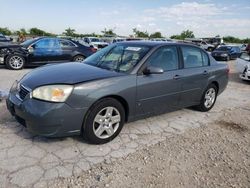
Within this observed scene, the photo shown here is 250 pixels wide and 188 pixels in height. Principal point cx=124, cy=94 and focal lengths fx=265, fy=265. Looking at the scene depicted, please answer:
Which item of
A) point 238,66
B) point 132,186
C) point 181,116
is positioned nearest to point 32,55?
point 181,116

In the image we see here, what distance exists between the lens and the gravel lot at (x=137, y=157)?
303 centimetres

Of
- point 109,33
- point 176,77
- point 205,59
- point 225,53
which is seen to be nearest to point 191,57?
point 205,59

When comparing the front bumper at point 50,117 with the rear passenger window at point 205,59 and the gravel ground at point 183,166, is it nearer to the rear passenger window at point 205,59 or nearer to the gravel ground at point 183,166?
the gravel ground at point 183,166

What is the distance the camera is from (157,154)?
3691 mm

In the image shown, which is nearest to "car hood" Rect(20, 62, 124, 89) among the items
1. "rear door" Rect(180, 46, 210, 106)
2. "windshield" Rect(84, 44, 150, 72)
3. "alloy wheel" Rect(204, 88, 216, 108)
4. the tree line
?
"windshield" Rect(84, 44, 150, 72)

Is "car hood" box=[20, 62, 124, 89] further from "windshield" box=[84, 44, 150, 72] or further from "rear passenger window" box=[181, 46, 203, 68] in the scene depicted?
"rear passenger window" box=[181, 46, 203, 68]

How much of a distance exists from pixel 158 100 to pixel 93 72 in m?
1.23

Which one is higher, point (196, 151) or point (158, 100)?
point (158, 100)

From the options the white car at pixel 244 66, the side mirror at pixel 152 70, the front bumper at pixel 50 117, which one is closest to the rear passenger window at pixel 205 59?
Result: the side mirror at pixel 152 70

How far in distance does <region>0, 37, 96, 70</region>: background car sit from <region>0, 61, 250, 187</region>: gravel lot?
20.7 ft

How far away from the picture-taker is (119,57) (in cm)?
457

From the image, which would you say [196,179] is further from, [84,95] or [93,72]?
[93,72]

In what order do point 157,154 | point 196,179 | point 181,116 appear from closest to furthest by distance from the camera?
point 196,179, point 157,154, point 181,116

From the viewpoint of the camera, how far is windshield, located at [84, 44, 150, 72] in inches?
170
